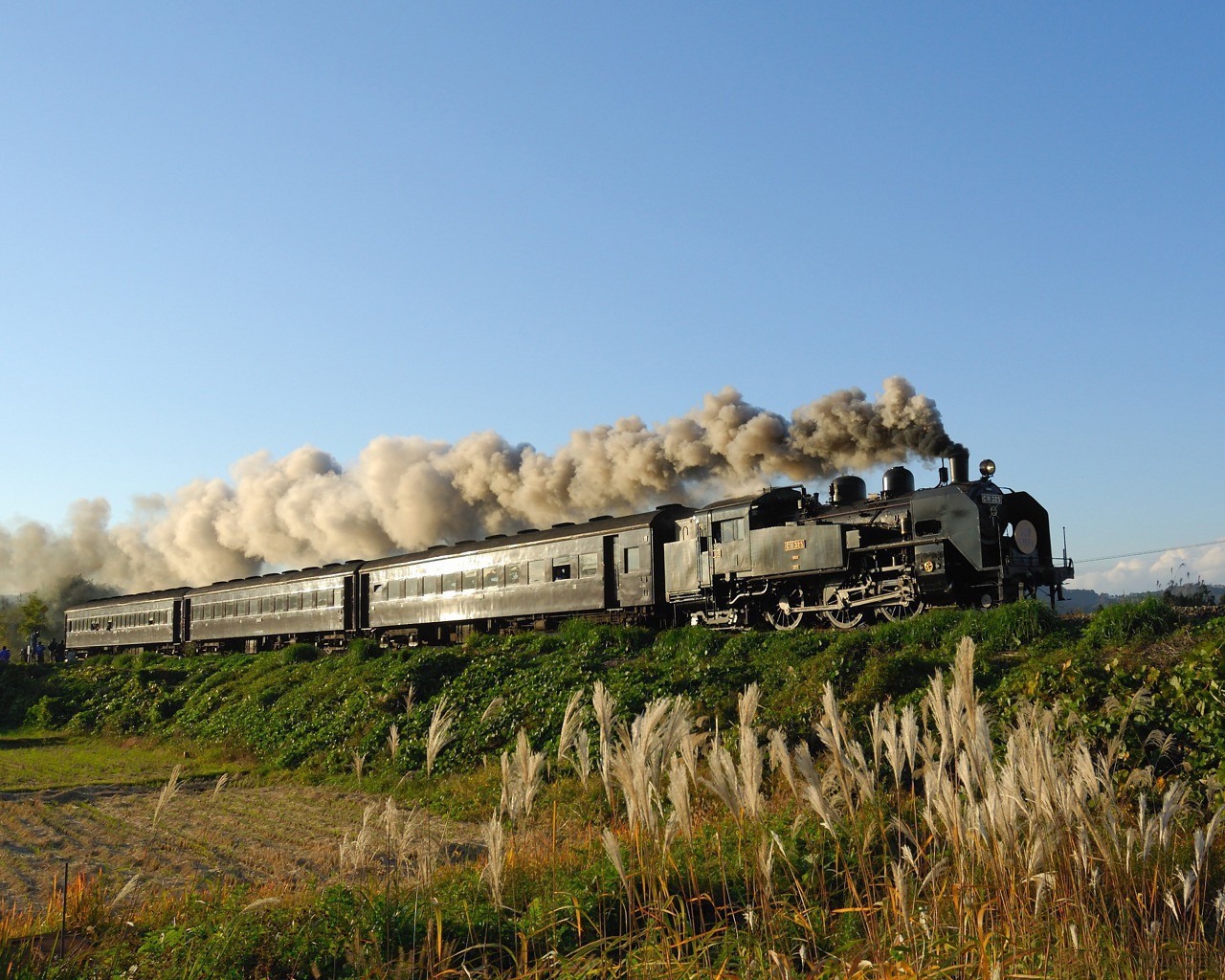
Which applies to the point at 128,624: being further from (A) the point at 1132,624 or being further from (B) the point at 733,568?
(A) the point at 1132,624

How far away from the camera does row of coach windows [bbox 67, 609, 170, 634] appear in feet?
145

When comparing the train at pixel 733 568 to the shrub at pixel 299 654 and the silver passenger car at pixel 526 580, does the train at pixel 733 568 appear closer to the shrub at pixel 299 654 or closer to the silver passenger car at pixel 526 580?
the silver passenger car at pixel 526 580

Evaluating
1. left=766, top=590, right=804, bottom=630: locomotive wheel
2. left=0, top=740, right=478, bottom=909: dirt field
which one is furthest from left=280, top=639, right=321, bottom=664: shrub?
left=766, top=590, right=804, bottom=630: locomotive wheel

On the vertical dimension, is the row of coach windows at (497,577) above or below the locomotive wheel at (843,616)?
above

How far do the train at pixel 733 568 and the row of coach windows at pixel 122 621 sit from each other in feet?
41.2

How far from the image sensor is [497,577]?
2698cm

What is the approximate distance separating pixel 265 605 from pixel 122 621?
14.6 m

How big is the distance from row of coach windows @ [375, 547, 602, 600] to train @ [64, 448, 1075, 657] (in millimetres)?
43

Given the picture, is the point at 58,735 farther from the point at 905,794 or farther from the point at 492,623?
the point at 905,794

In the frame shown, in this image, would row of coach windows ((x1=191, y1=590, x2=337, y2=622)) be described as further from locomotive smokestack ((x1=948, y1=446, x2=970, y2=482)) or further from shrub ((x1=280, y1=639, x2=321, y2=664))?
locomotive smokestack ((x1=948, y1=446, x2=970, y2=482))

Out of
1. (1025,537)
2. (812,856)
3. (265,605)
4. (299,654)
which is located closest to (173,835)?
(812,856)

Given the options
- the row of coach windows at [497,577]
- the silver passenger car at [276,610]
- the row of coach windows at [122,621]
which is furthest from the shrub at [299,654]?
the row of coach windows at [122,621]

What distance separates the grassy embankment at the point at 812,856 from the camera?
12.7 ft

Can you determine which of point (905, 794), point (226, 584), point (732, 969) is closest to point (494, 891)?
point (732, 969)
